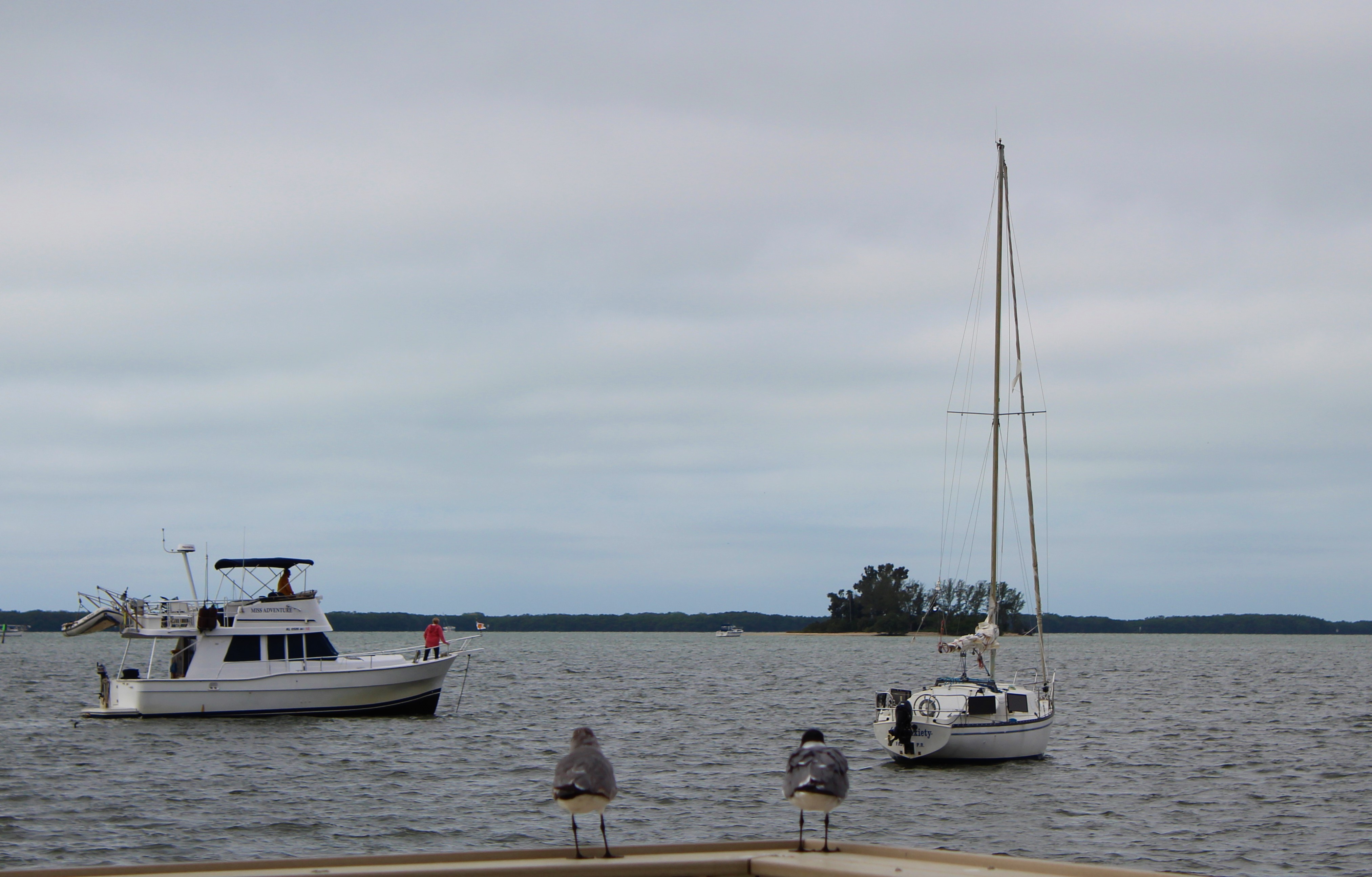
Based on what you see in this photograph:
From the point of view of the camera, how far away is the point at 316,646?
3788cm

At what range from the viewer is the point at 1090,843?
21547 millimetres

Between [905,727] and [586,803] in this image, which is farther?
[905,727]

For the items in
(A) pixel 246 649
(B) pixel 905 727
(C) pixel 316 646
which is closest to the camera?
(B) pixel 905 727

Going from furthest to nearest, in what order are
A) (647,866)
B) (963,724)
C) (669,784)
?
(963,724) → (669,784) → (647,866)

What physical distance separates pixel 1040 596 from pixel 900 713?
25.5 ft

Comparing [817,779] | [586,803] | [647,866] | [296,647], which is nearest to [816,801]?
[817,779]

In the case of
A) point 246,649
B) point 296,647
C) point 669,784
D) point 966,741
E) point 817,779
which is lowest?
point 669,784

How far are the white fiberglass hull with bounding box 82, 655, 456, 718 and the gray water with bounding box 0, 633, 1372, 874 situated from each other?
613 mm

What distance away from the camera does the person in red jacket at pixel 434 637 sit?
131 ft

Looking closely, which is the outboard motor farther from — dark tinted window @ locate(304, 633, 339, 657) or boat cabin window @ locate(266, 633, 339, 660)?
dark tinted window @ locate(304, 633, 339, 657)

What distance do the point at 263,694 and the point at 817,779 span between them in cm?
2998

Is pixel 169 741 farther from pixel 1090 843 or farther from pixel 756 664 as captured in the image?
pixel 756 664

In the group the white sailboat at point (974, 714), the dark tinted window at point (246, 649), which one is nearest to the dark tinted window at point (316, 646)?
the dark tinted window at point (246, 649)

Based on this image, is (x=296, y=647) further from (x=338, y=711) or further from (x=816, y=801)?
(x=816, y=801)
